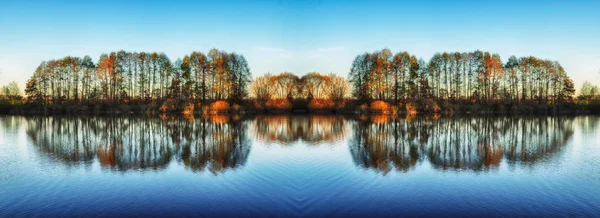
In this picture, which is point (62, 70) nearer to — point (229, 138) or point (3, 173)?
point (229, 138)

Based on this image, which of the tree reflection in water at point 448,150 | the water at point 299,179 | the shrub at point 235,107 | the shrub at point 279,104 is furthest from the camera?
the shrub at point 279,104

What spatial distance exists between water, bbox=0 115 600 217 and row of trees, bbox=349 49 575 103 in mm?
44893

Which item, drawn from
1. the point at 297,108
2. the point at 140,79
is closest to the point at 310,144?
the point at 297,108

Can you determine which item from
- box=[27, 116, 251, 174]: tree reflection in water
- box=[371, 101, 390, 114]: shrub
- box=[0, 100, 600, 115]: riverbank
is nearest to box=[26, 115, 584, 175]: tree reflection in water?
box=[27, 116, 251, 174]: tree reflection in water

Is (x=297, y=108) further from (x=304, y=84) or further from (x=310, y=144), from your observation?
(x=310, y=144)

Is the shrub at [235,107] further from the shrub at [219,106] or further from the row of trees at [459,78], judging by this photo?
the row of trees at [459,78]

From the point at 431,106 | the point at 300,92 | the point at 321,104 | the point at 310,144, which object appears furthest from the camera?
the point at 300,92

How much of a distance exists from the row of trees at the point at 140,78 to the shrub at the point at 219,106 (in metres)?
4.49

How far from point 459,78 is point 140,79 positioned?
58.4 meters

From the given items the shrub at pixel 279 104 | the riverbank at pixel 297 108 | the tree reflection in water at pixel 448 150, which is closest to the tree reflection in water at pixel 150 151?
the tree reflection in water at pixel 448 150

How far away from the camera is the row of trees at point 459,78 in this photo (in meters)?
64.4

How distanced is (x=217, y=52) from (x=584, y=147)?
56161mm

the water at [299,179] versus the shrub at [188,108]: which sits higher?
the shrub at [188,108]

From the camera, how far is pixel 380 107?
59.2 m
